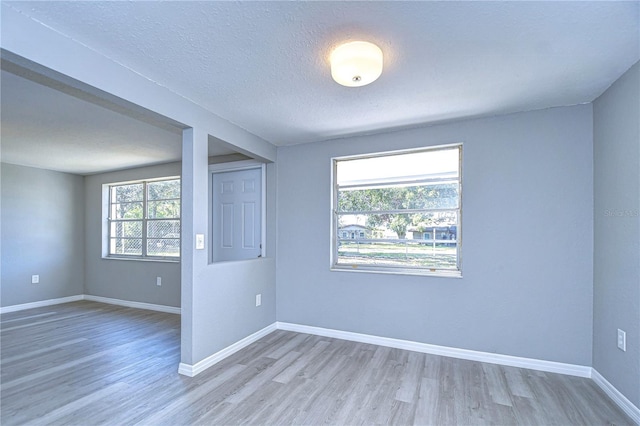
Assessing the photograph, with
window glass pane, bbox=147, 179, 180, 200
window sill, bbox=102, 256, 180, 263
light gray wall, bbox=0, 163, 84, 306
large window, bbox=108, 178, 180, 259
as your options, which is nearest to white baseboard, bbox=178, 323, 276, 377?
window sill, bbox=102, 256, 180, 263

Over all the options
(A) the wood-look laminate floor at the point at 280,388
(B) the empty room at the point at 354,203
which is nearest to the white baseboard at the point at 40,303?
(B) the empty room at the point at 354,203

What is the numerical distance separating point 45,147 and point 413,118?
15.0 feet

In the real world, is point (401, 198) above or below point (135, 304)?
above

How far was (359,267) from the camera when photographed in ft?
11.3

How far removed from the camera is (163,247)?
16.0 feet

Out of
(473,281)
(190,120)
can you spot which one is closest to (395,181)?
(473,281)

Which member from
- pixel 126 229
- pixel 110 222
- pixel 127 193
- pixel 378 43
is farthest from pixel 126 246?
pixel 378 43

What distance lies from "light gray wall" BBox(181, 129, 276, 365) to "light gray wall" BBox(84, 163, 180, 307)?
1943mm

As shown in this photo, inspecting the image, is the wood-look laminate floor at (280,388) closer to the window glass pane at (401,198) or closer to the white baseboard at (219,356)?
the white baseboard at (219,356)

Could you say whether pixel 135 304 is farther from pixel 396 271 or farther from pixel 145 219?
pixel 396 271

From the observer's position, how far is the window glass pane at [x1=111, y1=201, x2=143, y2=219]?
5188 mm

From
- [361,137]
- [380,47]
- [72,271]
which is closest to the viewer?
[380,47]

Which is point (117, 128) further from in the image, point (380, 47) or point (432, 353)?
point (432, 353)

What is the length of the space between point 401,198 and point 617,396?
2.22 m
